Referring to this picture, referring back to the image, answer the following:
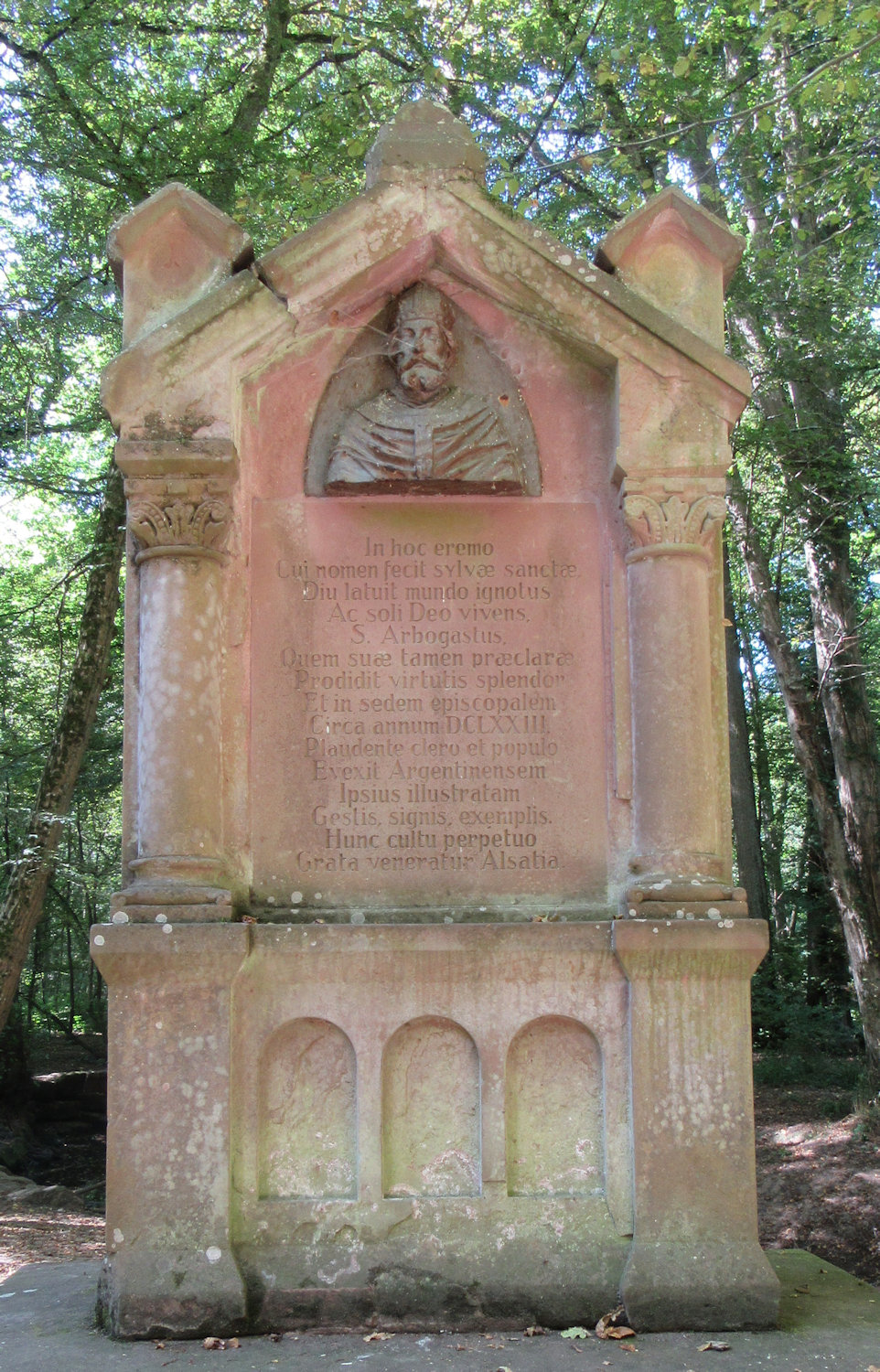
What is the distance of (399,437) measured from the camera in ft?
17.9

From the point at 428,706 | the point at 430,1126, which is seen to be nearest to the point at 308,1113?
the point at 430,1126

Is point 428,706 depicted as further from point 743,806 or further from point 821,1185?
point 743,806

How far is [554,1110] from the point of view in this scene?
5000mm

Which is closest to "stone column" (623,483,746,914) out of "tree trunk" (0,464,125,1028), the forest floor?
the forest floor

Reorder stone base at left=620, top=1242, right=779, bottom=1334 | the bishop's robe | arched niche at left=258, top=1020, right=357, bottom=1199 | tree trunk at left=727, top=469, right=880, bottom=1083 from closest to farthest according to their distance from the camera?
stone base at left=620, top=1242, right=779, bottom=1334 → arched niche at left=258, top=1020, right=357, bottom=1199 → the bishop's robe → tree trunk at left=727, top=469, right=880, bottom=1083

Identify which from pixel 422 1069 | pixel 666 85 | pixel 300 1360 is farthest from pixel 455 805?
pixel 666 85

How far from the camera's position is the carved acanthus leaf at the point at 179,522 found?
17.0 ft

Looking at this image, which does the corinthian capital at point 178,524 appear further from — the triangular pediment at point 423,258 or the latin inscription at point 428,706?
the triangular pediment at point 423,258

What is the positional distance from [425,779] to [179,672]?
43.6 inches

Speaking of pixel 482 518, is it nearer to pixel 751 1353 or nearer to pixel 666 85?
pixel 751 1353

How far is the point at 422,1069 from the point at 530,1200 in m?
0.64

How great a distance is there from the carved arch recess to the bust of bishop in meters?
0.04

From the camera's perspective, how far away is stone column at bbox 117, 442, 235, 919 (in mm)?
4957

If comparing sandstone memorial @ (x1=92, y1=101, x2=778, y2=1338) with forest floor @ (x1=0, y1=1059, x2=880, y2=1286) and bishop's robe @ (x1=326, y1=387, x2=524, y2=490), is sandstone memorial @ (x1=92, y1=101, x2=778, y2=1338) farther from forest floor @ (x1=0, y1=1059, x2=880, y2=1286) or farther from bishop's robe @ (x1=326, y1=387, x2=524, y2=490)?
forest floor @ (x1=0, y1=1059, x2=880, y2=1286)
